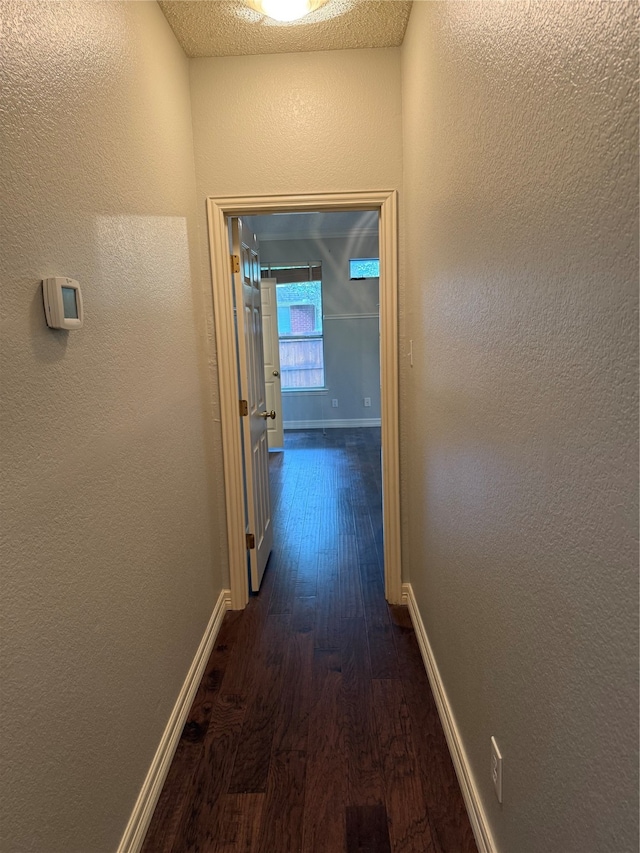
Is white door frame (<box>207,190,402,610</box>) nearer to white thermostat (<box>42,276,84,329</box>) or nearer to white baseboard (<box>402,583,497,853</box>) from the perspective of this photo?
white baseboard (<box>402,583,497,853</box>)

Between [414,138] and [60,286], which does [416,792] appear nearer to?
[60,286]

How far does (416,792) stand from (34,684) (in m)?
1.21

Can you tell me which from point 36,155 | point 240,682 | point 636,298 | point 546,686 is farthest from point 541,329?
point 240,682

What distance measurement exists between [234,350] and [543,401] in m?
1.91

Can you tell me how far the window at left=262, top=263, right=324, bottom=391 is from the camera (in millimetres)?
7371

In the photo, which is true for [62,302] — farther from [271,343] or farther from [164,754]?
[271,343]

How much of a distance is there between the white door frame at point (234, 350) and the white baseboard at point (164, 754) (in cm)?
49

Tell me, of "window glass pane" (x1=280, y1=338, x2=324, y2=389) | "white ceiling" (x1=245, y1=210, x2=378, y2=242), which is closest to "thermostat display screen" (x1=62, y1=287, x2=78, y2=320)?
"white ceiling" (x1=245, y1=210, x2=378, y2=242)

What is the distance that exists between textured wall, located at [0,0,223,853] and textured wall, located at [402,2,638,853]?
944mm

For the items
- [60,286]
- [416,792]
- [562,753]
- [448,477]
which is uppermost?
[60,286]

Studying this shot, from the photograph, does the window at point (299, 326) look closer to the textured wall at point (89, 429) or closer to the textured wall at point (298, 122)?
the textured wall at point (298, 122)

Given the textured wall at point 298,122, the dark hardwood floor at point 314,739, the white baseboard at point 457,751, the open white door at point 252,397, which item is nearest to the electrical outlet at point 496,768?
the white baseboard at point 457,751

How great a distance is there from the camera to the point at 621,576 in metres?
0.68

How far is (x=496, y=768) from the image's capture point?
49.8 inches
